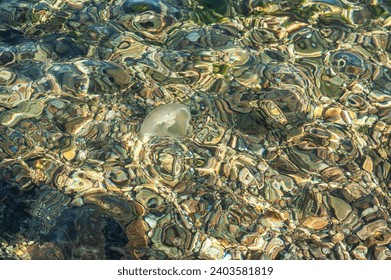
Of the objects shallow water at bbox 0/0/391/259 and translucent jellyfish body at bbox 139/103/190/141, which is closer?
shallow water at bbox 0/0/391/259

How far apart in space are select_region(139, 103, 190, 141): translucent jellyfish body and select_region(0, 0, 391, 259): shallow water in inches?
0.6

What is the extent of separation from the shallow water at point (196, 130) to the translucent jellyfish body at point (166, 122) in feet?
0.05

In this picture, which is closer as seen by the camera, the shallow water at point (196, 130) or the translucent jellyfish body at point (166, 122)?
the shallow water at point (196, 130)

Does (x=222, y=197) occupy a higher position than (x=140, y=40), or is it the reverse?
(x=140, y=40)

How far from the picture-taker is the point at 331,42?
4.37 m

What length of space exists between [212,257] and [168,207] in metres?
0.43

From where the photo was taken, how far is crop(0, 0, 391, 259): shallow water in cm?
337

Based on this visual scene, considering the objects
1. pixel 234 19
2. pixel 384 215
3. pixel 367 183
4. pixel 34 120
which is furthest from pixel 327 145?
pixel 34 120

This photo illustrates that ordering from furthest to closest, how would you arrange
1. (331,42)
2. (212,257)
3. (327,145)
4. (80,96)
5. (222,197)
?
(331,42) → (80,96) → (327,145) → (222,197) → (212,257)

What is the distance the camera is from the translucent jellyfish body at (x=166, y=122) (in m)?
3.80

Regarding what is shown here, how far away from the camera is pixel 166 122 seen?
3.83 metres

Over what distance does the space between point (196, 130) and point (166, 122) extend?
0.22 metres

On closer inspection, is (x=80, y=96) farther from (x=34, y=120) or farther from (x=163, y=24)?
(x=163, y=24)

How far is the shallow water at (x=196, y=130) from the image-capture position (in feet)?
11.0
